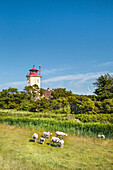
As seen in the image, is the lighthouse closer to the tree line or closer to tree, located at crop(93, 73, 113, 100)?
the tree line

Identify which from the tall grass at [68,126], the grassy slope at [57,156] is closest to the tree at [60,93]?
the tall grass at [68,126]

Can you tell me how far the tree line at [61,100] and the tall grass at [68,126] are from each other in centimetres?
883

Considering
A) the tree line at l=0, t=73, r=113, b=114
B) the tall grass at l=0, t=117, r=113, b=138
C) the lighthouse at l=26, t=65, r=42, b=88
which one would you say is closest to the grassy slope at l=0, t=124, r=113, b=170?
the tall grass at l=0, t=117, r=113, b=138

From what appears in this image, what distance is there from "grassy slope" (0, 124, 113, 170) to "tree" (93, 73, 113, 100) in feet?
63.0

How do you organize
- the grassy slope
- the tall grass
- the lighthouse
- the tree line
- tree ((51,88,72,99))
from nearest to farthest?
the grassy slope
the tall grass
the tree line
tree ((51,88,72,99))
the lighthouse

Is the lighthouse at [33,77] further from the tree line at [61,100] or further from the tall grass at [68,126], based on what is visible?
the tall grass at [68,126]

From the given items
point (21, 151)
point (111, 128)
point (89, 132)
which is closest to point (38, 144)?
point (21, 151)

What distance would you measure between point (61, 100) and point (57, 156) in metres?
19.3

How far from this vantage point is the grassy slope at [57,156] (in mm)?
7793

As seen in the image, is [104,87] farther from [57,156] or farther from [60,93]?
[57,156]

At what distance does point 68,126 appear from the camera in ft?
51.7

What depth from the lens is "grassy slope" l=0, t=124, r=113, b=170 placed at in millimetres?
7793

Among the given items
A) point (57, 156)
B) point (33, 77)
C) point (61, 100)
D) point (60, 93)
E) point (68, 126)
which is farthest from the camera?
point (33, 77)

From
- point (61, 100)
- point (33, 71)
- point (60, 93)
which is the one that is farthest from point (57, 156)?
point (33, 71)
